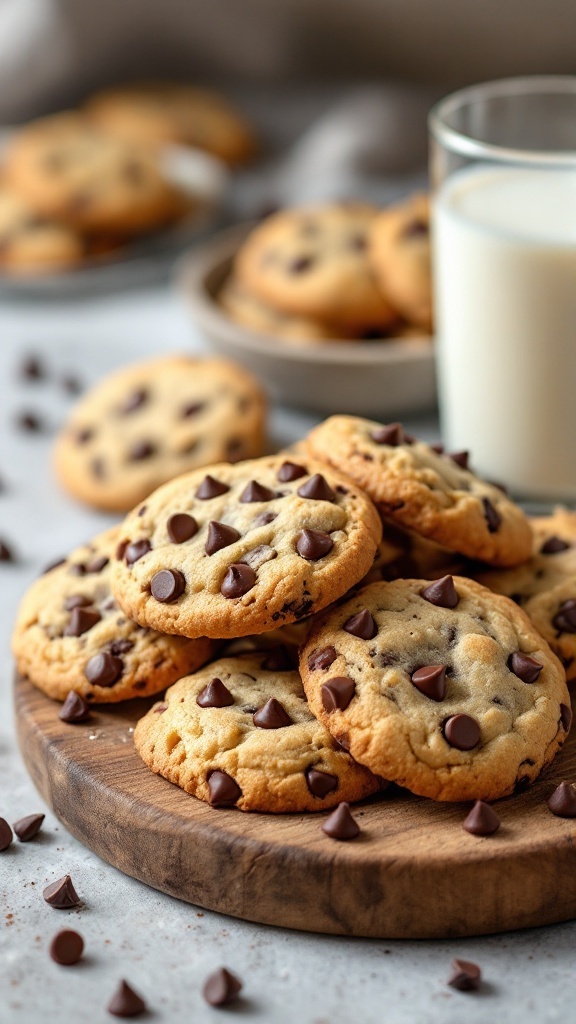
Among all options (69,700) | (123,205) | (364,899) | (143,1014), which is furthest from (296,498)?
(123,205)

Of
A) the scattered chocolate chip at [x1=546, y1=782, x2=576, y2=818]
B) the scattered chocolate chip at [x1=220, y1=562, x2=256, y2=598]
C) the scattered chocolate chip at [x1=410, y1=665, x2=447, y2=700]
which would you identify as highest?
the scattered chocolate chip at [x1=220, y1=562, x2=256, y2=598]

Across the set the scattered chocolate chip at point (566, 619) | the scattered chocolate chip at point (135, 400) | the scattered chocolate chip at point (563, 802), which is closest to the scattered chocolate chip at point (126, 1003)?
the scattered chocolate chip at point (563, 802)

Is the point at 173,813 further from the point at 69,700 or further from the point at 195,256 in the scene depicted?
the point at 195,256

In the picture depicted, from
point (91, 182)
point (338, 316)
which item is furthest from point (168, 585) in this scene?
point (91, 182)

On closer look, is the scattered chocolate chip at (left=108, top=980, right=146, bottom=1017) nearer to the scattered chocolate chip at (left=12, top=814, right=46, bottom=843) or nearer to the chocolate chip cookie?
the scattered chocolate chip at (left=12, top=814, right=46, bottom=843)

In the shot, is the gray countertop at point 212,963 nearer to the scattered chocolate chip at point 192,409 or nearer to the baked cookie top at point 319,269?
the scattered chocolate chip at point 192,409

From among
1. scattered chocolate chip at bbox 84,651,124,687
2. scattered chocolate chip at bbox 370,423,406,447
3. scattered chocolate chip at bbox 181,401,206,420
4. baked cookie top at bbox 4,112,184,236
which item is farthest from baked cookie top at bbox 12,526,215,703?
baked cookie top at bbox 4,112,184,236
